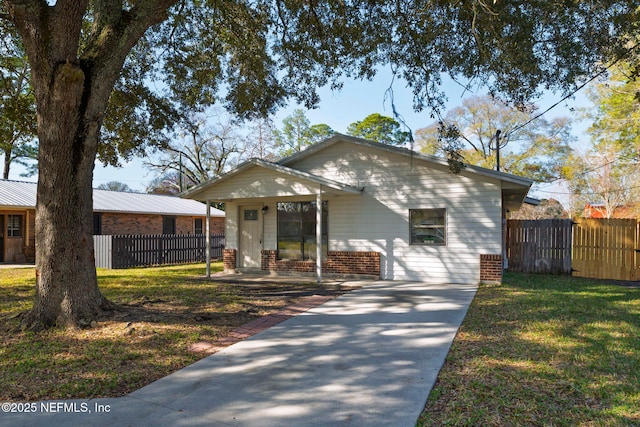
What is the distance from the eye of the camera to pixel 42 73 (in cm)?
593

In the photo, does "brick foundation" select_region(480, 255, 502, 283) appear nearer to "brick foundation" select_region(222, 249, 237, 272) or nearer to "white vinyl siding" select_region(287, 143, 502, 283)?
"white vinyl siding" select_region(287, 143, 502, 283)

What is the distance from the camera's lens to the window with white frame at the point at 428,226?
1086 centimetres

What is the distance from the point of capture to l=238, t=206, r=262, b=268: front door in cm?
1340

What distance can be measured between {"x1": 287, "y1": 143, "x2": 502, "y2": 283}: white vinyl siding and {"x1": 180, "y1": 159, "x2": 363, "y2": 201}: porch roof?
72cm

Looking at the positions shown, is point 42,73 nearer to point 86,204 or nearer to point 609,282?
point 86,204

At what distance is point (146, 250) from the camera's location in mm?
17141

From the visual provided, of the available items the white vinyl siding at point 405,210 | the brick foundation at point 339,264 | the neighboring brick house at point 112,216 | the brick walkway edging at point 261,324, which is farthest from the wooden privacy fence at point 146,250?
the brick walkway edging at point 261,324

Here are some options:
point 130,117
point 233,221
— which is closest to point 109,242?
point 233,221

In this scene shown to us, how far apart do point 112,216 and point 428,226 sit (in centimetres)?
1648

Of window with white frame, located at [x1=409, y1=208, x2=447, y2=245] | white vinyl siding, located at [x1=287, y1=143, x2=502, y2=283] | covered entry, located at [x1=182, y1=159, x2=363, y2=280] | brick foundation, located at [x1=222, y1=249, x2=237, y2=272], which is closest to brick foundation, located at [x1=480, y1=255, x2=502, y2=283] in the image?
white vinyl siding, located at [x1=287, y1=143, x2=502, y2=283]

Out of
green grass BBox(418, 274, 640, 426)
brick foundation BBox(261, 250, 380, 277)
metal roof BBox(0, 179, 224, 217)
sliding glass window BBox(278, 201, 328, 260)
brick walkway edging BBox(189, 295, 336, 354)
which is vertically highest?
metal roof BBox(0, 179, 224, 217)

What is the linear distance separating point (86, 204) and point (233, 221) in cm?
766

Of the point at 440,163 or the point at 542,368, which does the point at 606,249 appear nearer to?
the point at 440,163

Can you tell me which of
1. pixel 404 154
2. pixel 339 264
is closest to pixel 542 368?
pixel 404 154
